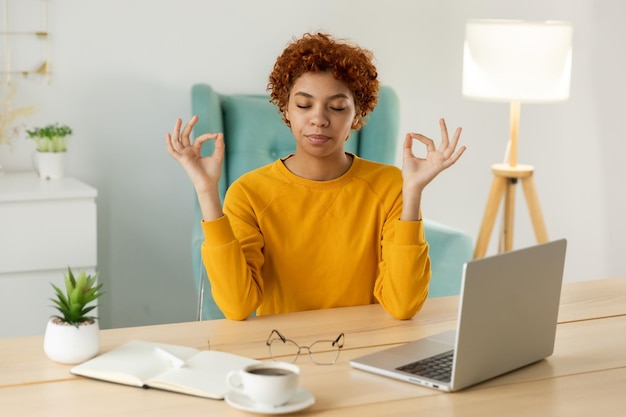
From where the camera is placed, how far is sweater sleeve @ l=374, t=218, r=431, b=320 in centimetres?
185

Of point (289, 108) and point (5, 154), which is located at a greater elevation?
point (289, 108)

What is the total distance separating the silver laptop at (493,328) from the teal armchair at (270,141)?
1.42 meters

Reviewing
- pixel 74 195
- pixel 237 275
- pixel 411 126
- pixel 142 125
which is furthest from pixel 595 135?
pixel 237 275

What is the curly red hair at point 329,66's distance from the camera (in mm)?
2043

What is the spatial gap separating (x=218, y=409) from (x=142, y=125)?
2256mm

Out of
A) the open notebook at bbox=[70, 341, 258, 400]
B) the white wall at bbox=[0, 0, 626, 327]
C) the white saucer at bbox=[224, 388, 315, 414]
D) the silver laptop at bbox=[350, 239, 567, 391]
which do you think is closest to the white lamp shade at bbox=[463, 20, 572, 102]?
the white wall at bbox=[0, 0, 626, 327]

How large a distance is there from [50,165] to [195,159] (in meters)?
1.49

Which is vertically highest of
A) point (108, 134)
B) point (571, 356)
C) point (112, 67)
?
point (112, 67)

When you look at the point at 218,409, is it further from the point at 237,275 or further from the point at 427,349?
the point at 237,275

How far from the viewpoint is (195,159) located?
1.83m

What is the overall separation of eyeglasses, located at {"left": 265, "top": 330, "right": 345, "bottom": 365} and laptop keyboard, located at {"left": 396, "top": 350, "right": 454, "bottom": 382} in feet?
0.42

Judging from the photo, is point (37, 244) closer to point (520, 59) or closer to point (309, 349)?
point (309, 349)

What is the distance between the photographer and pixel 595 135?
4207 millimetres

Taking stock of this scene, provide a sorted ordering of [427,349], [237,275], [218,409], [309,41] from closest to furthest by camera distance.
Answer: [218,409], [427,349], [237,275], [309,41]
